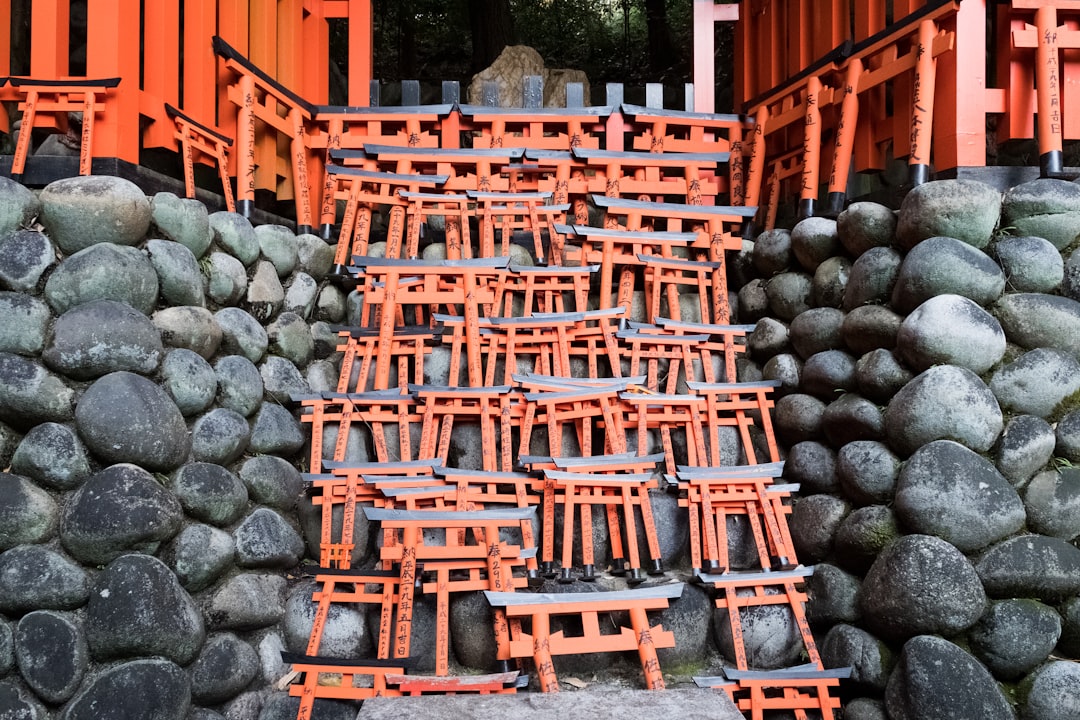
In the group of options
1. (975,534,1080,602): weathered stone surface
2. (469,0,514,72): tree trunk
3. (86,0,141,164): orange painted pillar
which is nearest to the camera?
(975,534,1080,602): weathered stone surface

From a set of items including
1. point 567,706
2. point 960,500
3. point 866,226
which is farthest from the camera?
point 866,226

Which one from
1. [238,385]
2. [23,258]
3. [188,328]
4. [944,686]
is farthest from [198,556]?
[944,686]

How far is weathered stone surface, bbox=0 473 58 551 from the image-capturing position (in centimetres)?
353

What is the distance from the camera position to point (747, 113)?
22.7 ft

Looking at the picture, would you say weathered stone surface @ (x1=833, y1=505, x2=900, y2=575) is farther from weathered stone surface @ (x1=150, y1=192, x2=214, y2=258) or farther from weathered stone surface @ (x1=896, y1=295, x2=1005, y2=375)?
weathered stone surface @ (x1=150, y1=192, x2=214, y2=258)

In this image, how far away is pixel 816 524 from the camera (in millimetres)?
4562

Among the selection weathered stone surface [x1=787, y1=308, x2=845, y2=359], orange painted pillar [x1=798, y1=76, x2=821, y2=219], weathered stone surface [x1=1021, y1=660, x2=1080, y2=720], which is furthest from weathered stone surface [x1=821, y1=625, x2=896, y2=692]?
orange painted pillar [x1=798, y1=76, x2=821, y2=219]

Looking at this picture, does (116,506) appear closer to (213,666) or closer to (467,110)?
(213,666)

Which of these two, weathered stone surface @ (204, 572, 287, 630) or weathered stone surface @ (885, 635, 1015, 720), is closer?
weathered stone surface @ (885, 635, 1015, 720)

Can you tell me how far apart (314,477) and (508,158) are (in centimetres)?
295

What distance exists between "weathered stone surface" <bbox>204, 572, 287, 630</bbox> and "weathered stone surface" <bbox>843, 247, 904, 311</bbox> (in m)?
3.68

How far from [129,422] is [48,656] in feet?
3.43

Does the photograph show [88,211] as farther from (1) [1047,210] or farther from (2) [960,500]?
(1) [1047,210]

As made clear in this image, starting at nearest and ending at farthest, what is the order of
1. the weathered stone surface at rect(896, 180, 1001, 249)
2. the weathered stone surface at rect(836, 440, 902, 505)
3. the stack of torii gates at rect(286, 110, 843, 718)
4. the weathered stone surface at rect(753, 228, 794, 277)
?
the stack of torii gates at rect(286, 110, 843, 718) < the weathered stone surface at rect(836, 440, 902, 505) < the weathered stone surface at rect(896, 180, 1001, 249) < the weathered stone surface at rect(753, 228, 794, 277)
